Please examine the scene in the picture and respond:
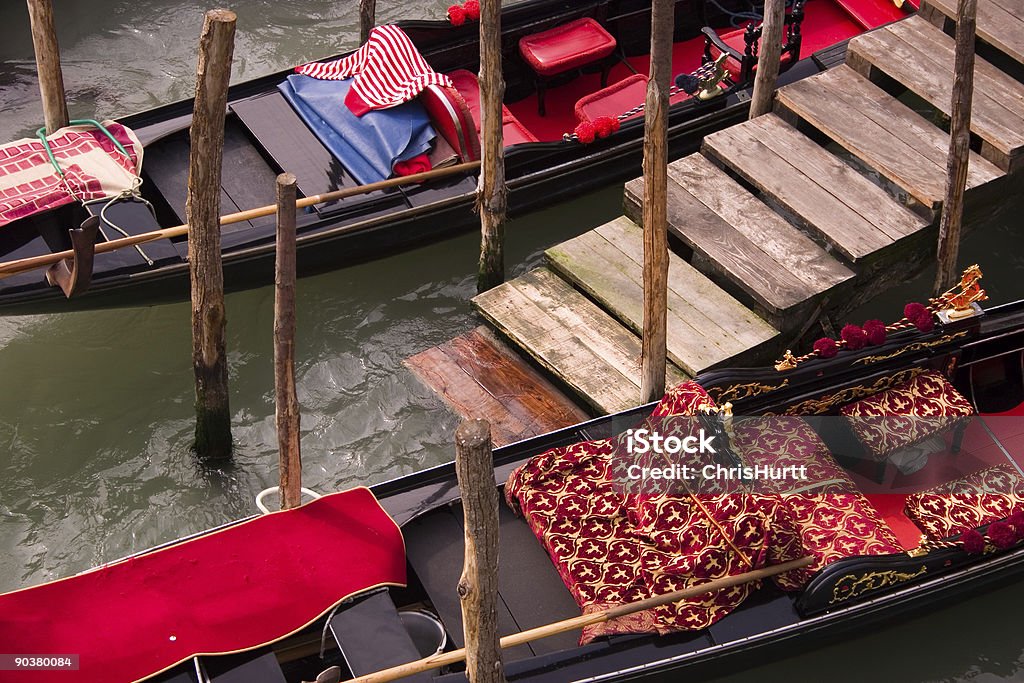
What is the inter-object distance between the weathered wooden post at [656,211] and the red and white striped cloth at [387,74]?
1.60 metres

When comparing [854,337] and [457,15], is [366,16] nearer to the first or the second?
[457,15]

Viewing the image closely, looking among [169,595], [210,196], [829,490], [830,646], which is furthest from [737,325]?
[169,595]

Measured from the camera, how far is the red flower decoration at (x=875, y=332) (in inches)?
213

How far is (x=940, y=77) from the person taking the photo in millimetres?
6812

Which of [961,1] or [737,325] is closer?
[961,1]

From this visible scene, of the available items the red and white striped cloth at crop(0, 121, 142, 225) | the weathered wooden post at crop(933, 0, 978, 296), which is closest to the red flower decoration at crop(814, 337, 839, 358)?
the weathered wooden post at crop(933, 0, 978, 296)

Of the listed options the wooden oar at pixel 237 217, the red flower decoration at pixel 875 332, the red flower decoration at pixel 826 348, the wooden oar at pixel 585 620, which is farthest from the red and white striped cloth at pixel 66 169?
the red flower decoration at pixel 875 332

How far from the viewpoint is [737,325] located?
Answer: 6145 mm

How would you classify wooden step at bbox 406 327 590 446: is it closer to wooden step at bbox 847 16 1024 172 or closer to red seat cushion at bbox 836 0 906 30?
wooden step at bbox 847 16 1024 172

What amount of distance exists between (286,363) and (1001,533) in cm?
295

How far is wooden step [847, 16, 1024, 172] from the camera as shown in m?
6.50

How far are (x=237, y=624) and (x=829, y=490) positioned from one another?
2405 mm

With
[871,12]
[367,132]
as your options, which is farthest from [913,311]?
[871,12]

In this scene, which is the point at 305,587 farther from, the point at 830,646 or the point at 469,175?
the point at 469,175
